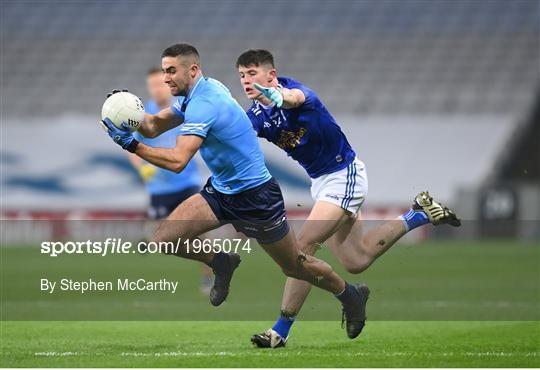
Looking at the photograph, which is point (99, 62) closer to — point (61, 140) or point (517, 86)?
point (61, 140)

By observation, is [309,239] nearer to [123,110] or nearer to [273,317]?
[123,110]

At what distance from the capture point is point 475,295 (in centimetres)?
1359

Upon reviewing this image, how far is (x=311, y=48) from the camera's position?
30.1 m

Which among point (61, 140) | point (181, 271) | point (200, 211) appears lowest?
point (61, 140)

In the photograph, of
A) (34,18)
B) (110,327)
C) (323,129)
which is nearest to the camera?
(323,129)

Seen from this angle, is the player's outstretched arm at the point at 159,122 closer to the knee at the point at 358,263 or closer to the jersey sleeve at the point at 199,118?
the jersey sleeve at the point at 199,118

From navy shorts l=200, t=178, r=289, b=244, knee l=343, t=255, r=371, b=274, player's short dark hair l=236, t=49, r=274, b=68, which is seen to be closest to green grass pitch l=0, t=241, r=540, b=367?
knee l=343, t=255, r=371, b=274

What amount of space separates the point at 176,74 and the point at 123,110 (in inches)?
23.4

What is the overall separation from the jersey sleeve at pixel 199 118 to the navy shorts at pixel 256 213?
2.09 feet

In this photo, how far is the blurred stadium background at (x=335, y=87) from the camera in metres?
25.8

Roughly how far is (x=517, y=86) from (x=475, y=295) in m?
15.8

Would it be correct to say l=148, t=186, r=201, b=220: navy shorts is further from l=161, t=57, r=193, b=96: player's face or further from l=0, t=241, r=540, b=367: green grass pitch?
l=161, t=57, r=193, b=96: player's face

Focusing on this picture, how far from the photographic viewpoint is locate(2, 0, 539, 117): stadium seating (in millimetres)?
28547

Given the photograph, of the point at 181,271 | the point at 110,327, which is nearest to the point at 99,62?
the point at 181,271
